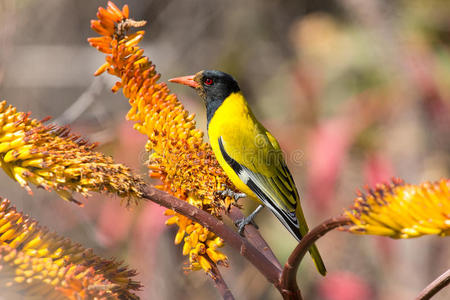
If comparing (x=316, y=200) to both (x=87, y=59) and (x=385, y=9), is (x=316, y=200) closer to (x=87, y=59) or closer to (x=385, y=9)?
(x=385, y=9)

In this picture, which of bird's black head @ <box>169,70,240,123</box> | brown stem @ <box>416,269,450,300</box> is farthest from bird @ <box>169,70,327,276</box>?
brown stem @ <box>416,269,450,300</box>

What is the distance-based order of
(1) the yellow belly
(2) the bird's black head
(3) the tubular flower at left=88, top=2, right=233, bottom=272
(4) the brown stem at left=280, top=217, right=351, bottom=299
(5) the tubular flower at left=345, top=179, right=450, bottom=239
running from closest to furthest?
1. (5) the tubular flower at left=345, top=179, right=450, bottom=239
2. (4) the brown stem at left=280, top=217, right=351, bottom=299
3. (3) the tubular flower at left=88, top=2, right=233, bottom=272
4. (1) the yellow belly
5. (2) the bird's black head

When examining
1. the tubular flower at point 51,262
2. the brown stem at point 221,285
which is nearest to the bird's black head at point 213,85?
the brown stem at point 221,285

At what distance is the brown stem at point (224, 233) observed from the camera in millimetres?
1245

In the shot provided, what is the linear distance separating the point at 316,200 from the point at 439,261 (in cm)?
159

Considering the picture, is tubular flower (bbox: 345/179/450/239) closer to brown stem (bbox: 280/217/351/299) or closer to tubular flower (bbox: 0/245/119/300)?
brown stem (bbox: 280/217/351/299)

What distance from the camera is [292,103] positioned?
4738mm

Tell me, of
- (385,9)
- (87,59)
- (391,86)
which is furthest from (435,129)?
(87,59)

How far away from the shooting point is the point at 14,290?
1.04 m

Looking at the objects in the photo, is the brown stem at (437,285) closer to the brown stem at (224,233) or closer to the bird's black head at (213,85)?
the brown stem at (224,233)

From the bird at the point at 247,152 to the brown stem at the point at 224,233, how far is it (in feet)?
2.47

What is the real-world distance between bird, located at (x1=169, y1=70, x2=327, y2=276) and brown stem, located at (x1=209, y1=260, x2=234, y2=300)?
652 mm

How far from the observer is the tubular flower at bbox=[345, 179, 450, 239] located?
0.91m

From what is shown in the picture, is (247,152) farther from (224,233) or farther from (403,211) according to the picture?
(403,211)
